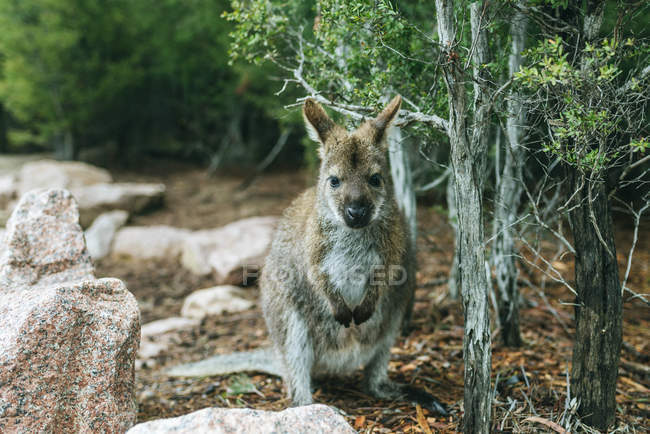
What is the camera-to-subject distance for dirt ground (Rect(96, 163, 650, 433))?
9.15ft

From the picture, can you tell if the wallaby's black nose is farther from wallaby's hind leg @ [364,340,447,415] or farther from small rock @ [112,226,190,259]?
small rock @ [112,226,190,259]

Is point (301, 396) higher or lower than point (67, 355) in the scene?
lower

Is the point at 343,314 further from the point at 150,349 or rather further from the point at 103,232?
the point at 103,232

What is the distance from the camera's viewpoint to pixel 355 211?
272 cm

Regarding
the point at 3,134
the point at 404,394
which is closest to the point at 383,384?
the point at 404,394

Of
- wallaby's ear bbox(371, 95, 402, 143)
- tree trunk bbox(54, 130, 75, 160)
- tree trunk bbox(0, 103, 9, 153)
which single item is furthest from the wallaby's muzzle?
tree trunk bbox(0, 103, 9, 153)

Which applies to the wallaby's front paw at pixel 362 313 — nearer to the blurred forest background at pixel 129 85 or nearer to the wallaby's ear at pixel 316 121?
the wallaby's ear at pixel 316 121

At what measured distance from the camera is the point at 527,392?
9.71 feet

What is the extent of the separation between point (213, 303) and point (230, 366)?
182 centimetres

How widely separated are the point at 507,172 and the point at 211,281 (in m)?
4.10

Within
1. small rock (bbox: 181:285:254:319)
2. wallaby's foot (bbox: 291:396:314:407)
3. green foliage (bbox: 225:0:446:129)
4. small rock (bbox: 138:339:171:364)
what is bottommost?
small rock (bbox: 138:339:171:364)

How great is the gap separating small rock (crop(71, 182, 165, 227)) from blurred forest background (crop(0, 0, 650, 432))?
334mm

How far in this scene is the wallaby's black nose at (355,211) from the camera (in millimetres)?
2725

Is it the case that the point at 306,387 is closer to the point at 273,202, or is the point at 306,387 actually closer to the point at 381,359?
the point at 381,359
